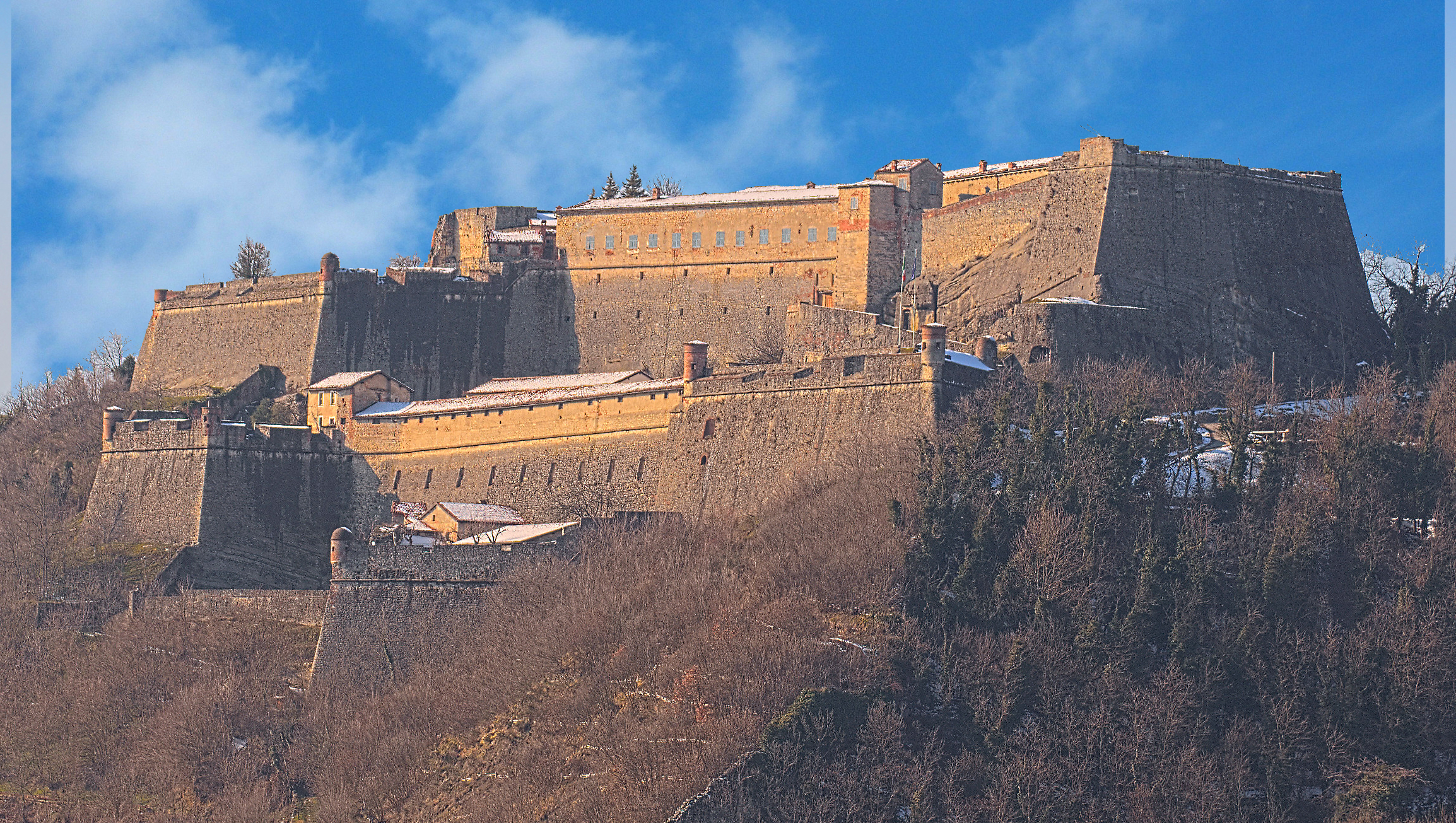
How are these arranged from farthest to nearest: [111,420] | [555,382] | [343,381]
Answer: [343,381]
[111,420]
[555,382]

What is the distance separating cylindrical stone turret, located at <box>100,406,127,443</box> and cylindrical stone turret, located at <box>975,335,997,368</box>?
27.4 metres

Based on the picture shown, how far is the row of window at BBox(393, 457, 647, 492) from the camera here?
2687 inches

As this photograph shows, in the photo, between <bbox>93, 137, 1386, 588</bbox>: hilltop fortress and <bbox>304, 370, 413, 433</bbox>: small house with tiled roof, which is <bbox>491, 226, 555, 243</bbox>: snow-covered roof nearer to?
<bbox>93, 137, 1386, 588</bbox>: hilltop fortress

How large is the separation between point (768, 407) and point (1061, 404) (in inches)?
337

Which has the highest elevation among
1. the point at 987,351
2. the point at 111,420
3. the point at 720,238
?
the point at 720,238

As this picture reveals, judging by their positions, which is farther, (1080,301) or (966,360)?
(1080,301)

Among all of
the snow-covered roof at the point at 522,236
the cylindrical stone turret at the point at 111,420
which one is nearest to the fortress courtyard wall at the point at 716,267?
the snow-covered roof at the point at 522,236

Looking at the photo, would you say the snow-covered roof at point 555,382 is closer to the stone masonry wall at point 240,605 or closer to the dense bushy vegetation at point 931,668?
the dense bushy vegetation at point 931,668

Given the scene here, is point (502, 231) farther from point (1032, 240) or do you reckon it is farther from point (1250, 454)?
point (1250, 454)

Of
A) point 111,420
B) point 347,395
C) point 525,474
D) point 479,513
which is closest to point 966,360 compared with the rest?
point 525,474

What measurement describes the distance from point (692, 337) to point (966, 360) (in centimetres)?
1673

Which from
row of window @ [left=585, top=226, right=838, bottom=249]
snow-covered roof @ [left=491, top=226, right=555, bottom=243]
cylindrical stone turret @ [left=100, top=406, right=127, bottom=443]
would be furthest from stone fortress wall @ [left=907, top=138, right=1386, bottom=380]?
cylindrical stone turret @ [left=100, top=406, right=127, bottom=443]

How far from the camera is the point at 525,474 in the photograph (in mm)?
70188

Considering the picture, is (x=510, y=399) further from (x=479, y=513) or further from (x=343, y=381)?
(x=343, y=381)
